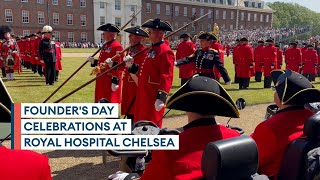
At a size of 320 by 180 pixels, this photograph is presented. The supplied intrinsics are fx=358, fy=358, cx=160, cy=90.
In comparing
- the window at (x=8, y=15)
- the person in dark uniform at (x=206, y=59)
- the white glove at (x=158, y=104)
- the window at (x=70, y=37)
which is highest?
the window at (x=8, y=15)

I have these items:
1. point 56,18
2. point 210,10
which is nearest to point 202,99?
point 56,18

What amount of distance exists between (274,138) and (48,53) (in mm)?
11739

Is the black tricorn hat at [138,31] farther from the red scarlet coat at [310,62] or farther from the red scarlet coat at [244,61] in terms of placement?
the red scarlet coat at [310,62]

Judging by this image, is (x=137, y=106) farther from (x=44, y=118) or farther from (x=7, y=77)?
(x=7, y=77)

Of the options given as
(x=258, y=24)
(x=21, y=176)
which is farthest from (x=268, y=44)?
(x=258, y=24)

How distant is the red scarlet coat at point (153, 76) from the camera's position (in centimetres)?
501

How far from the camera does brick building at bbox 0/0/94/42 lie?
51156 millimetres

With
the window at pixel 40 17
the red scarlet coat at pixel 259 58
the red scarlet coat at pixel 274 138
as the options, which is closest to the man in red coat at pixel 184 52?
the red scarlet coat at pixel 259 58

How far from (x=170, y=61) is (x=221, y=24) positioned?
229 ft

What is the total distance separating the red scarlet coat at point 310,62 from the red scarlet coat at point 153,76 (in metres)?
13.7

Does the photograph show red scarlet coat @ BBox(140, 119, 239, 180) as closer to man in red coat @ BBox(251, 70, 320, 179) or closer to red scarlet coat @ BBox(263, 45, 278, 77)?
man in red coat @ BBox(251, 70, 320, 179)

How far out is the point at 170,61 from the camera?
502 centimetres

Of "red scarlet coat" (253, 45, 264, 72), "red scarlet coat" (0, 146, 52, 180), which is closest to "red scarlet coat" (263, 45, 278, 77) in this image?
"red scarlet coat" (253, 45, 264, 72)

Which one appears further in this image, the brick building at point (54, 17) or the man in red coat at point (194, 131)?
the brick building at point (54, 17)
